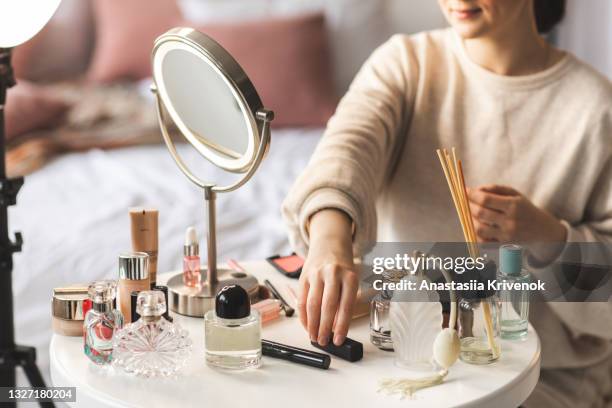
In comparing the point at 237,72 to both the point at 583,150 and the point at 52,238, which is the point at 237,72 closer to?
the point at 583,150

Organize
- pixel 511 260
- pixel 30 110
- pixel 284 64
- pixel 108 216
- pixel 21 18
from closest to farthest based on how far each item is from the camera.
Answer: pixel 511 260
pixel 21 18
pixel 108 216
pixel 30 110
pixel 284 64

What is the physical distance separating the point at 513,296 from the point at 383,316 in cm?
16

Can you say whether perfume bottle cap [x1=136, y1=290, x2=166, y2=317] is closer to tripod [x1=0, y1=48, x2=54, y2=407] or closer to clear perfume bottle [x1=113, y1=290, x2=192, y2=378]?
clear perfume bottle [x1=113, y1=290, x2=192, y2=378]

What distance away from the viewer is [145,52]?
279 cm

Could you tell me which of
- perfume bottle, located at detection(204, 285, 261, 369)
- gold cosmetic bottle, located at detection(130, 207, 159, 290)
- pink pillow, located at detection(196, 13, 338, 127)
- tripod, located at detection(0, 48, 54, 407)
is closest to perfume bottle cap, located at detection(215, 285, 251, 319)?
perfume bottle, located at detection(204, 285, 261, 369)

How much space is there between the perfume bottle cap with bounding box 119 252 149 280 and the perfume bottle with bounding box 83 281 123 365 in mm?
47

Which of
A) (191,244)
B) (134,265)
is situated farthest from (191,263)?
(134,265)

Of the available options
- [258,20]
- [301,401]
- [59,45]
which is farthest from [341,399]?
[59,45]

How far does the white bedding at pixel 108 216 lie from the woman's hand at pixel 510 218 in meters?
0.61

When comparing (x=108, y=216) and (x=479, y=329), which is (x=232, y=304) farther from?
(x=108, y=216)

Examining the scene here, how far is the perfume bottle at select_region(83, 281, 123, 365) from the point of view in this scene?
2.93 ft

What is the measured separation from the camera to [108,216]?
186 centimetres

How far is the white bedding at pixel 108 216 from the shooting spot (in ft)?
5.37

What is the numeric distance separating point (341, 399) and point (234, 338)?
0.13 m
